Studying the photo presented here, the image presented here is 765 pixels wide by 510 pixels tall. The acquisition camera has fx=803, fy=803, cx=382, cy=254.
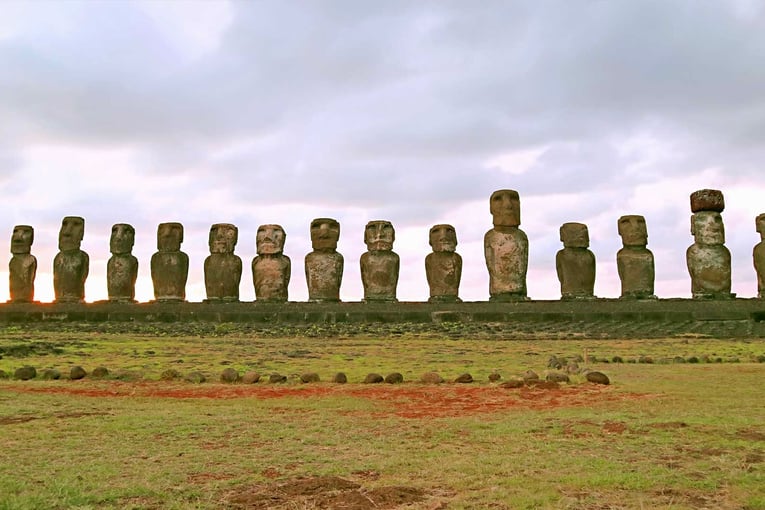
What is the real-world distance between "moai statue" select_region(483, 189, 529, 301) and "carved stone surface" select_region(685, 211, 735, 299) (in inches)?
168

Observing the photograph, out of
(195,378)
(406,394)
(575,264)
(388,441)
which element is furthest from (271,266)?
(388,441)

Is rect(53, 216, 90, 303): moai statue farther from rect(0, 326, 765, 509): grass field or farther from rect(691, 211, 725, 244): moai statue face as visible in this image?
rect(691, 211, 725, 244): moai statue face

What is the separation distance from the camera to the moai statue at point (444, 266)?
20938 mm

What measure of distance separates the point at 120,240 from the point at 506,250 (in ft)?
37.8

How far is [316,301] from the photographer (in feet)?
70.4

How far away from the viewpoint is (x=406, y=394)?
7.21 m

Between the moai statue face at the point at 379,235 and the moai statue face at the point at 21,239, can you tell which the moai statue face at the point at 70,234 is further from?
the moai statue face at the point at 379,235

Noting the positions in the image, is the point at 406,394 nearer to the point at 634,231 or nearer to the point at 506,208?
the point at 506,208

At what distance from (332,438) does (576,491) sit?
183 cm

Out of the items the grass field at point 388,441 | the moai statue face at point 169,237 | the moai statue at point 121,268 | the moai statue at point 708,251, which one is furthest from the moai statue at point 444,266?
the grass field at point 388,441

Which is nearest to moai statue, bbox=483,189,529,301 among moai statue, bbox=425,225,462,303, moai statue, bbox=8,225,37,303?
moai statue, bbox=425,225,462,303

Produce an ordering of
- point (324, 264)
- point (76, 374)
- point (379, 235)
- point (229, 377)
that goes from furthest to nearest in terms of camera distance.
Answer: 1. point (324, 264)
2. point (379, 235)
3. point (76, 374)
4. point (229, 377)

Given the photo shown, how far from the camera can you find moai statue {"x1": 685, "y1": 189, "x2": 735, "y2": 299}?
20219mm

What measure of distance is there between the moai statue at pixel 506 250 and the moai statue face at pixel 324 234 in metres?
4.19
